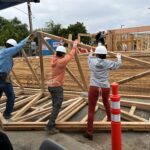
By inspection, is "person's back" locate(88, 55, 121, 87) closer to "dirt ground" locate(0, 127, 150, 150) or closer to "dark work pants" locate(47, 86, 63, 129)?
"dark work pants" locate(47, 86, 63, 129)

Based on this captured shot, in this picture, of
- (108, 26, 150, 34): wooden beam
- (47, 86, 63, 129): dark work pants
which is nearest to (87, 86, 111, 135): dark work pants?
(47, 86, 63, 129): dark work pants

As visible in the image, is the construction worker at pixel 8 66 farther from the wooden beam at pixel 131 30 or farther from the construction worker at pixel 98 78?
the wooden beam at pixel 131 30

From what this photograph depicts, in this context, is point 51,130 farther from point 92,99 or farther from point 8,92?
point 8,92

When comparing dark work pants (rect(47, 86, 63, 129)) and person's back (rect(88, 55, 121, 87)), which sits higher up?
person's back (rect(88, 55, 121, 87))

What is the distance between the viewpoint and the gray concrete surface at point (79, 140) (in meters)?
6.09

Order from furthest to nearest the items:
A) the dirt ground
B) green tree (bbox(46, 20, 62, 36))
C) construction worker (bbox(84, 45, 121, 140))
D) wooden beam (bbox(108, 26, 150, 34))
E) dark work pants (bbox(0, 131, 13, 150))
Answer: green tree (bbox(46, 20, 62, 36)) < wooden beam (bbox(108, 26, 150, 34)) < construction worker (bbox(84, 45, 121, 140)) < the dirt ground < dark work pants (bbox(0, 131, 13, 150))

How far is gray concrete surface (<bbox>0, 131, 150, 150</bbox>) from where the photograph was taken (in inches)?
240

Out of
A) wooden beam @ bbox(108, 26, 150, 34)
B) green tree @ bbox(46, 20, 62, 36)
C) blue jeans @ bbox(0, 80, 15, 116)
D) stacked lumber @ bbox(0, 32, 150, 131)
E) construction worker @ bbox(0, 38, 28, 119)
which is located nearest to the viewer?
stacked lumber @ bbox(0, 32, 150, 131)

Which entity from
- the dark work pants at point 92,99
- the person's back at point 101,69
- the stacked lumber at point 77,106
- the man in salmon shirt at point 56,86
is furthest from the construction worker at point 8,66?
the dark work pants at point 92,99

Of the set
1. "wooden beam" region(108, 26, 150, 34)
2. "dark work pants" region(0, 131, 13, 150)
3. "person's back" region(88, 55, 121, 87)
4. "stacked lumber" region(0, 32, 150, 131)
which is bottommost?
"stacked lumber" region(0, 32, 150, 131)

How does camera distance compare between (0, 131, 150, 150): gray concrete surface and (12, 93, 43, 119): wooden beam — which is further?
(12, 93, 43, 119): wooden beam

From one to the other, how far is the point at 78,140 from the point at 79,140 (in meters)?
0.02

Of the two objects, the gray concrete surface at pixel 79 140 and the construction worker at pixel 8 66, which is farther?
the construction worker at pixel 8 66

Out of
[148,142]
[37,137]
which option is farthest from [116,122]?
[37,137]
